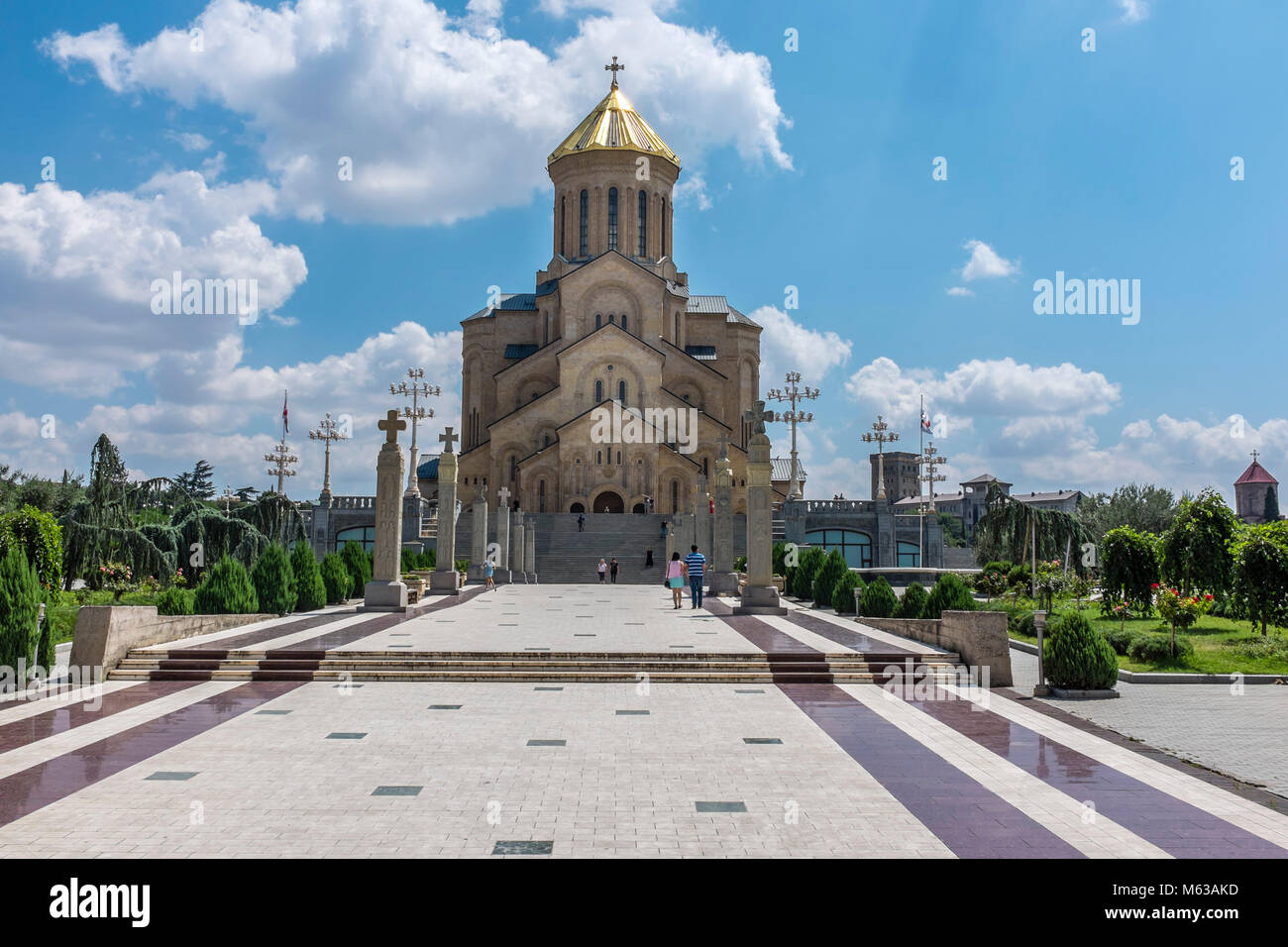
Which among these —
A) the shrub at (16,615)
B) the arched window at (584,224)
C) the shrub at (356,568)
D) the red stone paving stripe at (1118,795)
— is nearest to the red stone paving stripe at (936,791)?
the red stone paving stripe at (1118,795)

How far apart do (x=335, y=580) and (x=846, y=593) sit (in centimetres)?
1115

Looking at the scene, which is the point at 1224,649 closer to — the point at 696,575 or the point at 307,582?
the point at 696,575

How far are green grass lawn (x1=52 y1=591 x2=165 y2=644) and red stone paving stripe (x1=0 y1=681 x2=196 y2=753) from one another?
22.0 feet

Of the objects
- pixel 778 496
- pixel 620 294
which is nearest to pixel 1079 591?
pixel 778 496

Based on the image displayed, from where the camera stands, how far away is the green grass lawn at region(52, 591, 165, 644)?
53.6ft

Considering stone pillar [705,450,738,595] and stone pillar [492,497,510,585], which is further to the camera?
stone pillar [492,497,510,585]

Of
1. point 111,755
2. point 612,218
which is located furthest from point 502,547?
point 612,218

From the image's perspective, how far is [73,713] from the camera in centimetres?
902

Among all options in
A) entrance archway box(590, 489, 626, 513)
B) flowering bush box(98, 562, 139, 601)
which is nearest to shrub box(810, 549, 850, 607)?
flowering bush box(98, 562, 139, 601)

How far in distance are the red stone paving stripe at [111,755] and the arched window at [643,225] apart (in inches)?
1868

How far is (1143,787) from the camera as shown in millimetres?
6578

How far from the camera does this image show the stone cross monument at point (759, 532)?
1938 cm

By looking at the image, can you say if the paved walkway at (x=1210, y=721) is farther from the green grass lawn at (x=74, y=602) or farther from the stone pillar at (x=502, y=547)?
the stone pillar at (x=502, y=547)

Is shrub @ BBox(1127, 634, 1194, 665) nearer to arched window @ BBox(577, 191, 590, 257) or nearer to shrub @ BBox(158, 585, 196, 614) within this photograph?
shrub @ BBox(158, 585, 196, 614)
